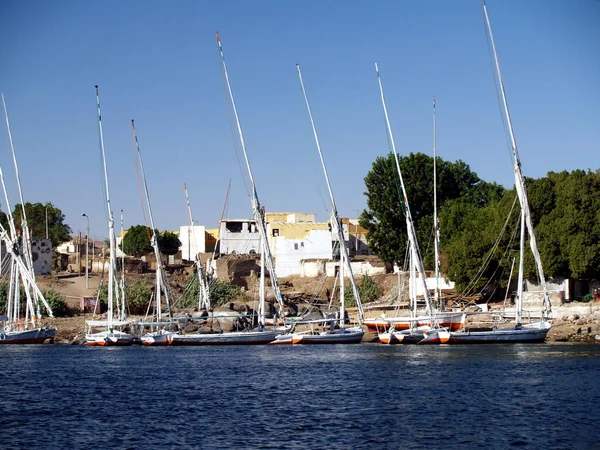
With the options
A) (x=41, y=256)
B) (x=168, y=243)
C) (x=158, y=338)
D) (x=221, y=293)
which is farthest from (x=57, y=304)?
(x=168, y=243)

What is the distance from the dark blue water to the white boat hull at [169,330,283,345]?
323 inches

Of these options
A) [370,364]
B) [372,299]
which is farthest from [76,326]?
[370,364]

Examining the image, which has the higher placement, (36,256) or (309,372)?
(36,256)

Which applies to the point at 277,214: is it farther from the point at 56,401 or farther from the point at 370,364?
the point at 56,401

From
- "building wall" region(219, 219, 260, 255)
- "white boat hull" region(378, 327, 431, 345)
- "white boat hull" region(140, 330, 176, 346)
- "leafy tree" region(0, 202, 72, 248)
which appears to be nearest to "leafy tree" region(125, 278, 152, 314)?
"white boat hull" region(140, 330, 176, 346)

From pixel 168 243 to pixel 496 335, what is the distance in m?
64.9

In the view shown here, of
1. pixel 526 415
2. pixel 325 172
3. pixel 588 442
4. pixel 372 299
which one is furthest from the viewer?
pixel 372 299

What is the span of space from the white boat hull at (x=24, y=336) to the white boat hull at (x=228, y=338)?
10812 millimetres

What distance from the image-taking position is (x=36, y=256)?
9412 centimetres

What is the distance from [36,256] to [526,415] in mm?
73560

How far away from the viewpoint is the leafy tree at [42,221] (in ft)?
402

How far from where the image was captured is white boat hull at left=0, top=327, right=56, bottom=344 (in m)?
66.9

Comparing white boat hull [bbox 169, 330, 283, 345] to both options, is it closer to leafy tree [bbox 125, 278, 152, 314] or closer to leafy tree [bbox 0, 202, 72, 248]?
leafy tree [bbox 125, 278, 152, 314]

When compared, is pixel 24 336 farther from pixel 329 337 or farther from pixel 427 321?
pixel 427 321
